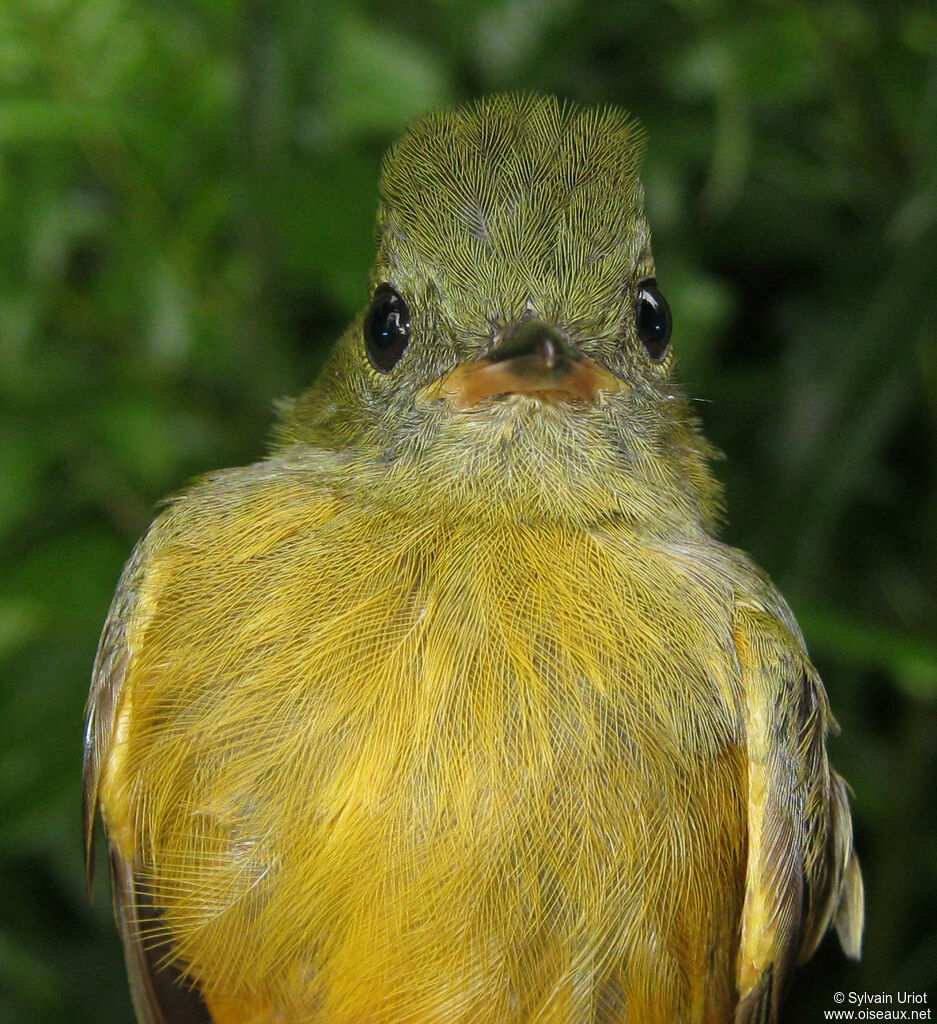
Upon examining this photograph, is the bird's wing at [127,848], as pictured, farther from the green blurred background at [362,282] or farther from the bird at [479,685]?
the green blurred background at [362,282]

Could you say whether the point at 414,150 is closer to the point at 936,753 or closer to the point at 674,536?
the point at 674,536

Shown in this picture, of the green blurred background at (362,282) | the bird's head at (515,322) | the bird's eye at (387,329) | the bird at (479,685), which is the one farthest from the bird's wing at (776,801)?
the bird's eye at (387,329)

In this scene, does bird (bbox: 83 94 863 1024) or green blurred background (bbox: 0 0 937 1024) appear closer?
bird (bbox: 83 94 863 1024)

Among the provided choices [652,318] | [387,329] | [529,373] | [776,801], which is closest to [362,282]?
[387,329]

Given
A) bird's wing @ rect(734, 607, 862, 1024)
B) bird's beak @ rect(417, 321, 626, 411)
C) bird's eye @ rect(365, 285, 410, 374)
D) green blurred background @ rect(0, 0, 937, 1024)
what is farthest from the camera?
green blurred background @ rect(0, 0, 937, 1024)

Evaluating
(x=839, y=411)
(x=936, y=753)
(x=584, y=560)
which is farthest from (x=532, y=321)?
(x=936, y=753)

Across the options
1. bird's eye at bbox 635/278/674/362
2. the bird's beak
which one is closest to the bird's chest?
the bird's beak

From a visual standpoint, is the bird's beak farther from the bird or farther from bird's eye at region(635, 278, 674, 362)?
bird's eye at region(635, 278, 674, 362)
